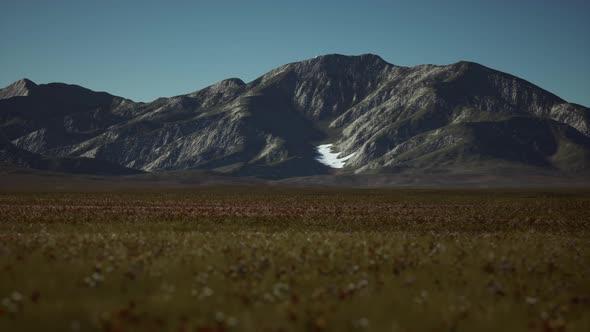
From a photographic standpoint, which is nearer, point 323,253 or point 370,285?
point 370,285

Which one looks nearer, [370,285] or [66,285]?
[66,285]

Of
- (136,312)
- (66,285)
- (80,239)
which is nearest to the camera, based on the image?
(136,312)

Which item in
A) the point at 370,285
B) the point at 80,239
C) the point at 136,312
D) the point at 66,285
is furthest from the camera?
the point at 80,239

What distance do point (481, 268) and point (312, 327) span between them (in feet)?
27.8

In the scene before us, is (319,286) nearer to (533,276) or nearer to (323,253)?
(323,253)

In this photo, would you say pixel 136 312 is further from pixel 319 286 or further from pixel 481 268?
pixel 481 268

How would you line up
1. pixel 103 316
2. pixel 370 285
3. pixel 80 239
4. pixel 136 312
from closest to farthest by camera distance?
pixel 103 316
pixel 136 312
pixel 370 285
pixel 80 239

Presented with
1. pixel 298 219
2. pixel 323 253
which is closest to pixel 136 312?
Result: pixel 323 253

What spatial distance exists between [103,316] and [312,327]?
3616mm

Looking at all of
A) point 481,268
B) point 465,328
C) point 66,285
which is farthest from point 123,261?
point 481,268

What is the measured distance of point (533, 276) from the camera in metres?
15.1

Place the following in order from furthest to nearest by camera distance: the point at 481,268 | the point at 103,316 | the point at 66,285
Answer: the point at 481,268, the point at 66,285, the point at 103,316

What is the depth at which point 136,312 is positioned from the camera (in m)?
9.85

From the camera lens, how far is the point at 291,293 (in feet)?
39.1
